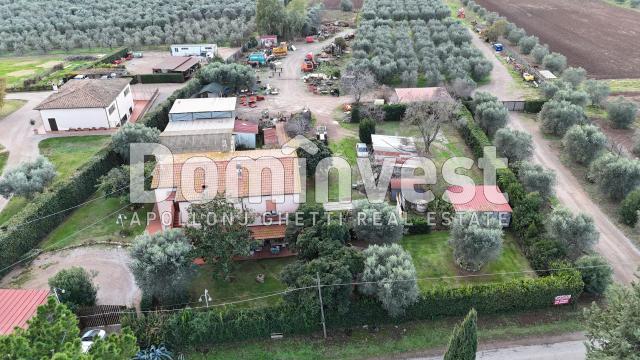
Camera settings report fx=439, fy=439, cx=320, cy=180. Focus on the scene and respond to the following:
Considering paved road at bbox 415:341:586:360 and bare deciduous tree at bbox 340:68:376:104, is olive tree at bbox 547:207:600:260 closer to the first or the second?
paved road at bbox 415:341:586:360

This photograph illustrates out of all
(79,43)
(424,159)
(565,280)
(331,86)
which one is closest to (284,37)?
(331,86)

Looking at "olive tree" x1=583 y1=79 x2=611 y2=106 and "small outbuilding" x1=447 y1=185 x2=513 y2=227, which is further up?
"olive tree" x1=583 y1=79 x2=611 y2=106

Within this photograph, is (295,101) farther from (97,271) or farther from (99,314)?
(99,314)

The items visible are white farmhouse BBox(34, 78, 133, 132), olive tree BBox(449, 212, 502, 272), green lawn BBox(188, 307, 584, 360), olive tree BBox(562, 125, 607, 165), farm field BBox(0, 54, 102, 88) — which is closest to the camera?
green lawn BBox(188, 307, 584, 360)

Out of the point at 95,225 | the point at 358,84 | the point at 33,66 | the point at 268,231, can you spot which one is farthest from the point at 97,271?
the point at 33,66

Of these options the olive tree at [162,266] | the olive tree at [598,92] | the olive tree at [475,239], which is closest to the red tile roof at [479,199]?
the olive tree at [475,239]

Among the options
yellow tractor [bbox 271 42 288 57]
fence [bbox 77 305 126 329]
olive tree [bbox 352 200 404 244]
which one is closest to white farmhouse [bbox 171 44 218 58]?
yellow tractor [bbox 271 42 288 57]

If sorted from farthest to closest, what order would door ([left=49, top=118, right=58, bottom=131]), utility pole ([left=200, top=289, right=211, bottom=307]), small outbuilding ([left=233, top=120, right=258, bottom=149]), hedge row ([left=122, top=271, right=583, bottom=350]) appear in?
door ([left=49, top=118, right=58, bottom=131]) < small outbuilding ([left=233, top=120, right=258, bottom=149]) < utility pole ([left=200, top=289, right=211, bottom=307]) < hedge row ([left=122, top=271, right=583, bottom=350])
